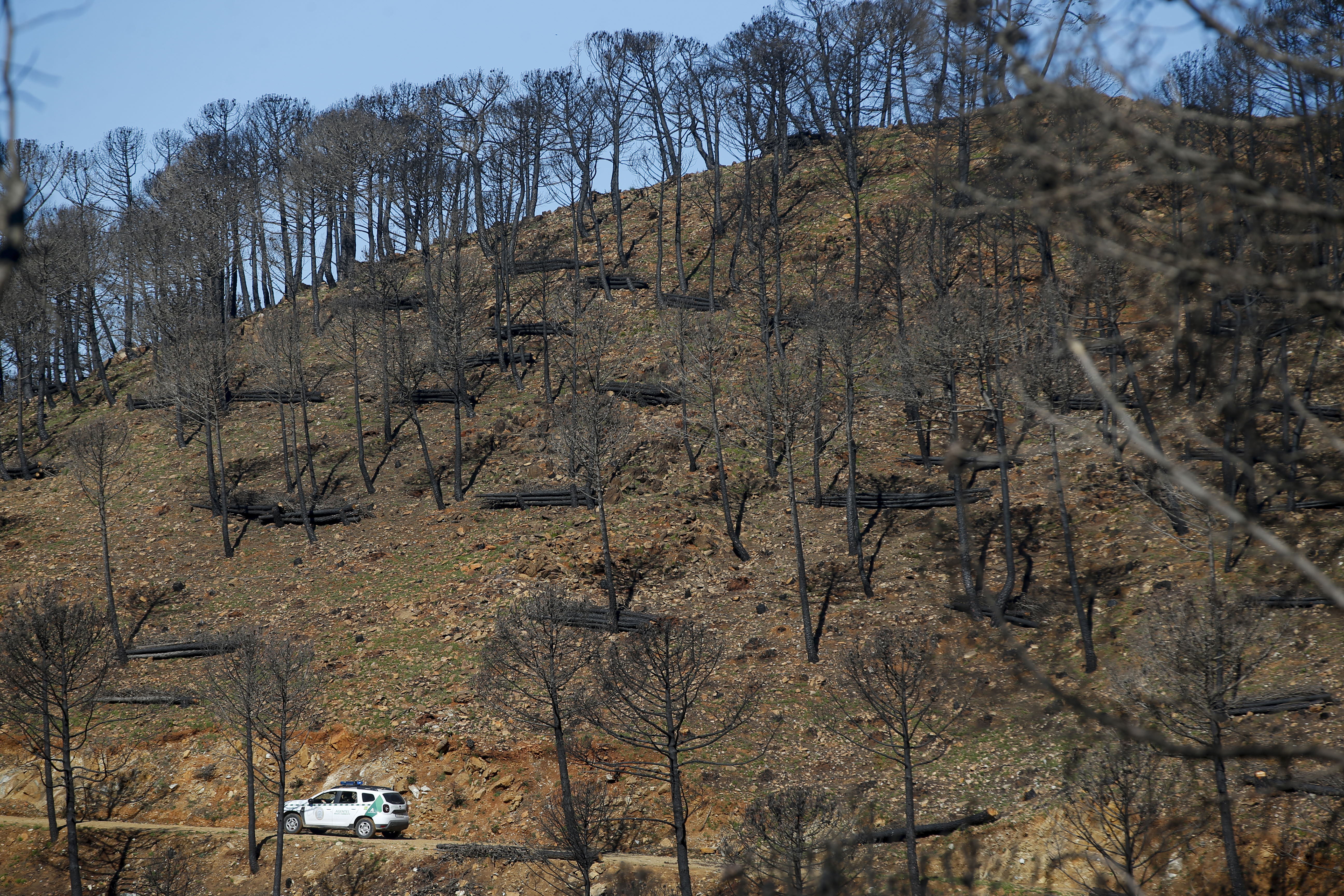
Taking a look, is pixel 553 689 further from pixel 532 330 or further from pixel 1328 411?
pixel 532 330

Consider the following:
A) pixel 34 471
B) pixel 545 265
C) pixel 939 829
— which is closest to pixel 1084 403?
pixel 939 829

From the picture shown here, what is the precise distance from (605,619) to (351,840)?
9.03 m

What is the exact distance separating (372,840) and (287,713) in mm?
3780

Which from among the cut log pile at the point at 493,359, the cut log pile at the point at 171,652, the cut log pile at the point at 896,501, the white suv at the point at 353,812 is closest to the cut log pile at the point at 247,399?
the cut log pile at the point at 493,359

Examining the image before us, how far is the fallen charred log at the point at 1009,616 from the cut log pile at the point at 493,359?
84.0 feet

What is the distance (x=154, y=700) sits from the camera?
24.0 meters

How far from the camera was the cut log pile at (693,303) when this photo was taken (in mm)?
42469

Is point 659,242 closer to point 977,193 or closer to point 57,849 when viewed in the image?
point 57,849

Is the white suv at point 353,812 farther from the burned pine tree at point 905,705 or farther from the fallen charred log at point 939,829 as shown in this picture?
the fallen charred log at point 939,829

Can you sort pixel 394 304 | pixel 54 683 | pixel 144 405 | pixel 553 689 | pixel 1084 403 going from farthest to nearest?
1. pixel 144 405
2. pixel 394 304
3. pixel 1084 403
4. pixel 54 683
5. pixel 553 689

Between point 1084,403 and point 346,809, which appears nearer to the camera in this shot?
point 346,809

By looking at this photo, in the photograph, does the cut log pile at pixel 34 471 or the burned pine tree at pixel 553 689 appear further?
the cut log pile at pixel 34 471

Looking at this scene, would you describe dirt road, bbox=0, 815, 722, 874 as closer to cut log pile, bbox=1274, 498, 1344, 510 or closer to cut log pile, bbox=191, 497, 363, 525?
cut log pile, bbox=191, 497, 363, 525

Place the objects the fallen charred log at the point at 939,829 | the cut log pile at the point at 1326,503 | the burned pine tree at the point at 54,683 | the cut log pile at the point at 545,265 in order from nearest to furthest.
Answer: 1. the cut log pile at the point at 1326,503
2. the fallen charred log at the point at 939,829
3. the burned pine tree at the point at 54,683
4. the cut log pile at the point at 545,265
